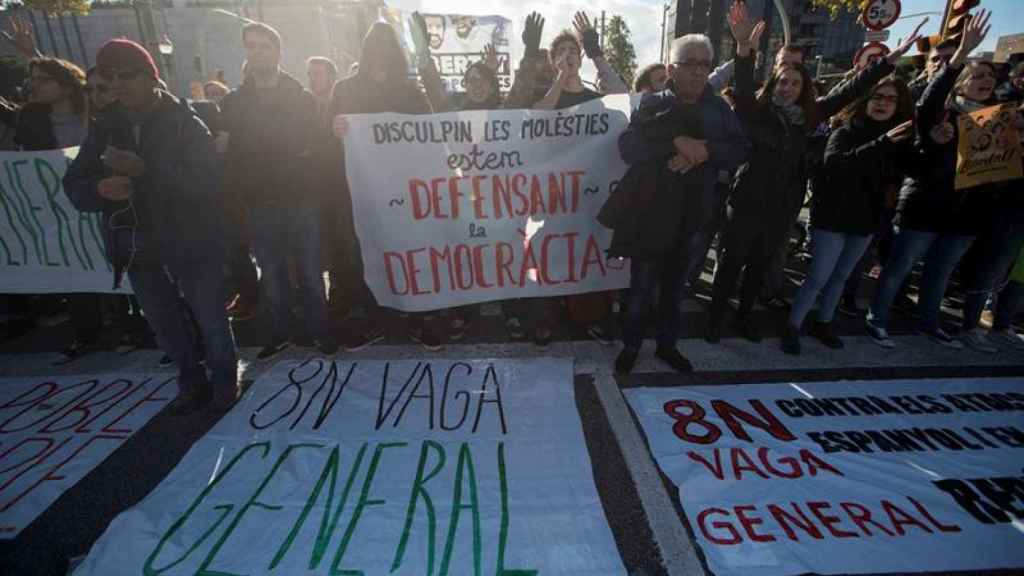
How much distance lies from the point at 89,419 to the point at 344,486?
1894 mm

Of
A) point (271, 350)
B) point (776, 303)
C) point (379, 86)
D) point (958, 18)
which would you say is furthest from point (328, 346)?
point (958, 18)

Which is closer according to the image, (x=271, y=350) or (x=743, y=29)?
(x=743, y=29)

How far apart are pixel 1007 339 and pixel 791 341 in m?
1.94

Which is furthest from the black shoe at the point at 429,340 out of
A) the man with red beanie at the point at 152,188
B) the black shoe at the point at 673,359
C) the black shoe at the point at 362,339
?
the black shoe at the point at 673,359

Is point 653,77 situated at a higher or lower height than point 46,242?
higher

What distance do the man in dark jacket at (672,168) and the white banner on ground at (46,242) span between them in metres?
4.07

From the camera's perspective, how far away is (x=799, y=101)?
11.1 feet

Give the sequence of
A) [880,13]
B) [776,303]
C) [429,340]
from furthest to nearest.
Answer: [880,13], [776,303], [429,340]

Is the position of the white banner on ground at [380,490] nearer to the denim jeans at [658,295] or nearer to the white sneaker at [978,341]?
the denim jeans at [658,295]

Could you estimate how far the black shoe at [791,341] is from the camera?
3734 mm

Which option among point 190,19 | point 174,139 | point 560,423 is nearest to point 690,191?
point 560,423

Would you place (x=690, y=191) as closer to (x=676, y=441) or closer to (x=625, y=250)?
(x=625, y=250)

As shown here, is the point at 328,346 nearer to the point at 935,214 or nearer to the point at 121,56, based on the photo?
the point at 121,56

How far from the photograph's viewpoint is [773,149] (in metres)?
3.48
